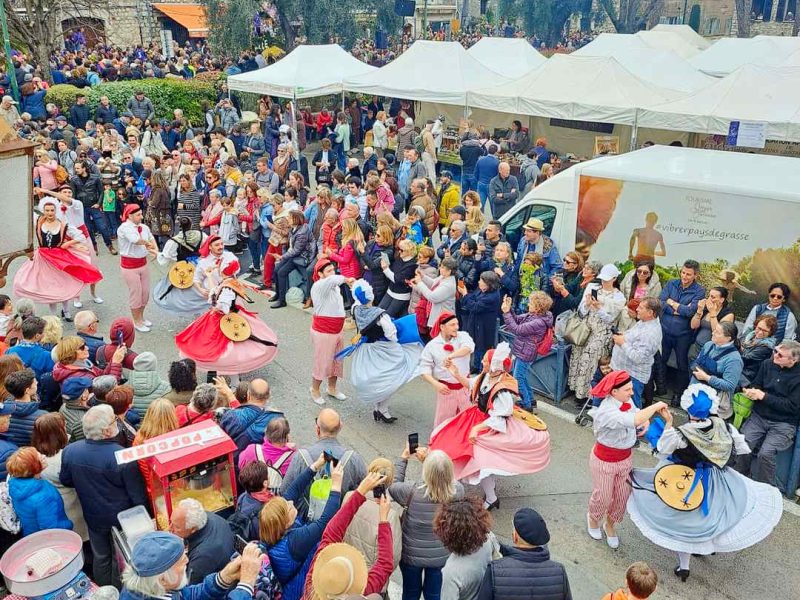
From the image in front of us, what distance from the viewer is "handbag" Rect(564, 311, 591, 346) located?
7.96 metres

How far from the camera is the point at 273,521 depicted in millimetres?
4094

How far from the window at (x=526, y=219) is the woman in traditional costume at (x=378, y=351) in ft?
9.50

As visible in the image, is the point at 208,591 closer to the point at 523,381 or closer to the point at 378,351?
the point at 378,351

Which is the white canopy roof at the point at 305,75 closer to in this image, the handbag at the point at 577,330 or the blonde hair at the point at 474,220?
the blonde hair at the point at 474,220

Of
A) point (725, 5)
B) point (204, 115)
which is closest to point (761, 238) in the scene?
point (204, 115)

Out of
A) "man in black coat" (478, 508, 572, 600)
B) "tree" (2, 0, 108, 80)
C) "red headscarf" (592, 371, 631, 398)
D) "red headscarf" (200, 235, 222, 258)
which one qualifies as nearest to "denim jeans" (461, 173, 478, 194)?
"red headscarf" (200, 235, 222, 258)

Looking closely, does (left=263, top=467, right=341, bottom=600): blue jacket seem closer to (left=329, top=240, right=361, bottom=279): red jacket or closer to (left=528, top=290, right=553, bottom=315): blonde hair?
(left=528, top=290, right=553, bottom=315): blonde hair

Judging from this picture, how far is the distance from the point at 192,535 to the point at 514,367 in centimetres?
478

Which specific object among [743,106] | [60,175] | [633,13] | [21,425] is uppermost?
[633,13]

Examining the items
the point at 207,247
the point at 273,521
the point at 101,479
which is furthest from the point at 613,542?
the point at 207,247

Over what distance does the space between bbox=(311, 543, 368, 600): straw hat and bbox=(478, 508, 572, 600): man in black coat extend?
738 mm

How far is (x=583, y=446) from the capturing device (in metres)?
7.61

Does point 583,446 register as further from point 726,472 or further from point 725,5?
point 725,5

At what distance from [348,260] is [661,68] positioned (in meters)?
12.2
